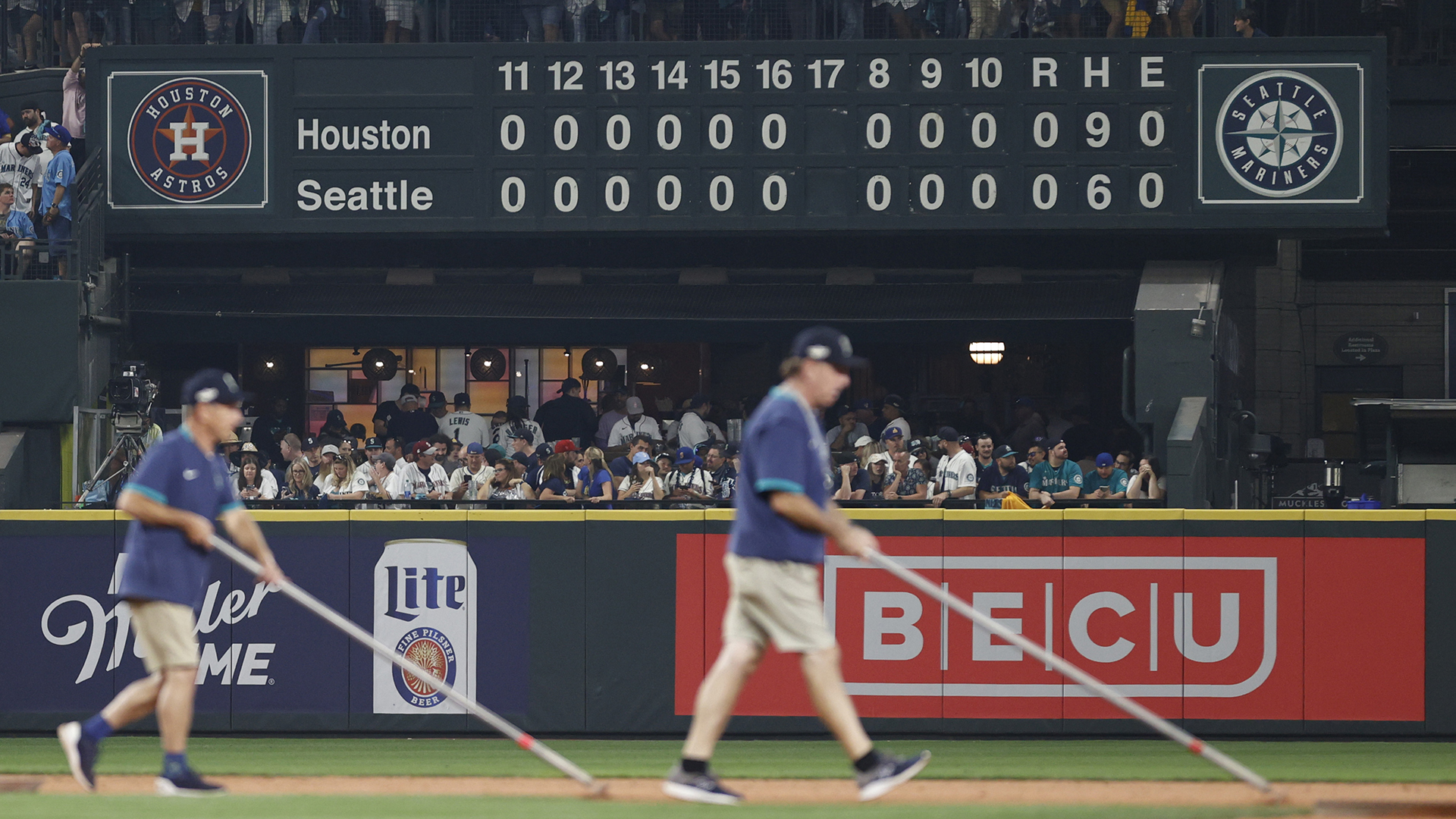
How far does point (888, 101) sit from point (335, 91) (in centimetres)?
597

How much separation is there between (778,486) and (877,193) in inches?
467

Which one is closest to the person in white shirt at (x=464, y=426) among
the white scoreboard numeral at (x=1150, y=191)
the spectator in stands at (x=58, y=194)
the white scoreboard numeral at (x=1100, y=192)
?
the spectator in stands at (x=58, y=194)

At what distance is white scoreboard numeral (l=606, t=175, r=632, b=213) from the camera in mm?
18406

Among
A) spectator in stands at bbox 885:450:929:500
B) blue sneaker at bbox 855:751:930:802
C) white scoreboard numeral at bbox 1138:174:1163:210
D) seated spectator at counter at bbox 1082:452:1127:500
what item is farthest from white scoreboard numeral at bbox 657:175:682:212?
blue sneaker at bbox 855:751:930:802

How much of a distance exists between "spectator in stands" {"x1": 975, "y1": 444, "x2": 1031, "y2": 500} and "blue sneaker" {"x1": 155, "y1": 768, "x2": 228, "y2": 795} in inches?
352

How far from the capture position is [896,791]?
26.3 feet

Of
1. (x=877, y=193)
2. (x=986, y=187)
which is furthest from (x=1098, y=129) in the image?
(x=877, y=193)

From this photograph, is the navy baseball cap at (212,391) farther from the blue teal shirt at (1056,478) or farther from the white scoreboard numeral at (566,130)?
the white scoreboard numeral at (566,130)

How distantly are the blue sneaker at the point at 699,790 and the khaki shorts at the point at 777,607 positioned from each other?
22.8 inches

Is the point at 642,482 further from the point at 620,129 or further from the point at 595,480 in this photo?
the point at 620,129

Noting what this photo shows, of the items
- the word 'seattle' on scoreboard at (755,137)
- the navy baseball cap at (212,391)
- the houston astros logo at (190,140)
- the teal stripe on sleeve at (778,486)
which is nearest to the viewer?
the teal stripe on sleeve at (778,486)

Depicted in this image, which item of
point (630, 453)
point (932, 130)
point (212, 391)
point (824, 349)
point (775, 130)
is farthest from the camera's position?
point (775, 130)

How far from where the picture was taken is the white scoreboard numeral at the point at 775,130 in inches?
720

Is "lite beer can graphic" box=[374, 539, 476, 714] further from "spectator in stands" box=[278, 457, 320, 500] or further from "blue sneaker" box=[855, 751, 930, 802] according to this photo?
"blue sneaker" box=[855, 751, 930, 802]
